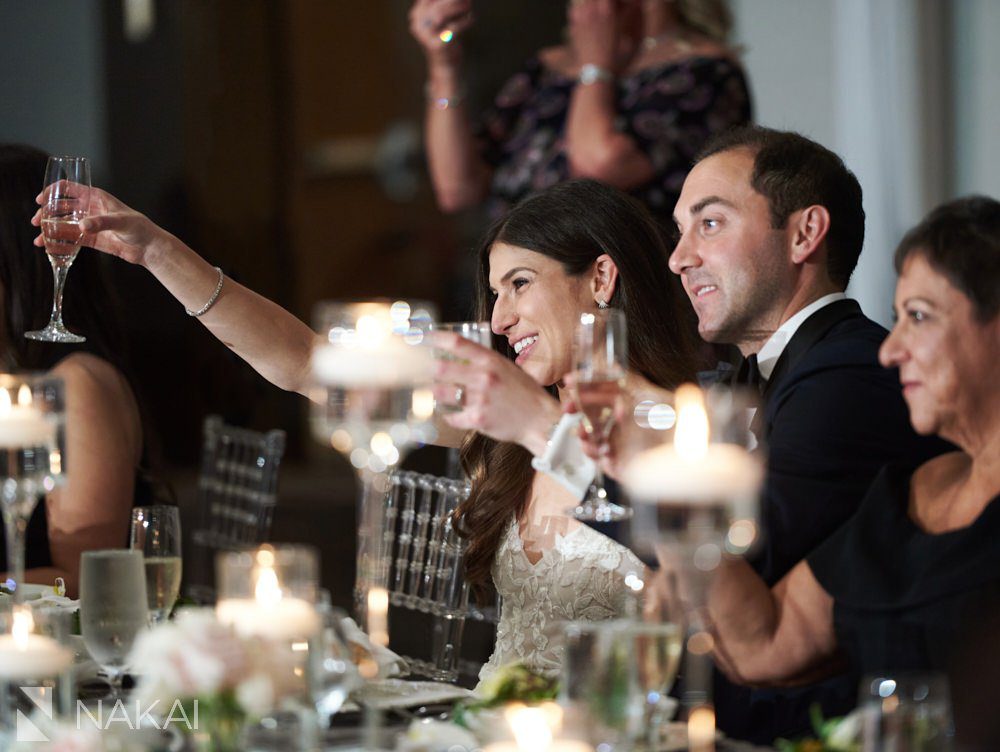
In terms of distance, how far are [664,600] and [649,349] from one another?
1050 mm

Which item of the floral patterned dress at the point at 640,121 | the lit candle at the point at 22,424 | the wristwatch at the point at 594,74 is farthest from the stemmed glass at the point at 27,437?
the wristwatch at the point at 594,74

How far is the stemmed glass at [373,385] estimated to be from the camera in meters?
1.51

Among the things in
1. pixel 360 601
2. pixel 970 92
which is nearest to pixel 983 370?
pixel 360 601

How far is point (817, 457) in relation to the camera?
212cm

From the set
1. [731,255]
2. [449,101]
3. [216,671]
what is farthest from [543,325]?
[449,101]

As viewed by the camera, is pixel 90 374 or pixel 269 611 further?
pixel 90 374

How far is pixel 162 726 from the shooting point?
5.27ft

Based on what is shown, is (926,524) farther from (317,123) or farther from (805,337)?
(317,123)

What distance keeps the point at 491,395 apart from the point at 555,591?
75cm

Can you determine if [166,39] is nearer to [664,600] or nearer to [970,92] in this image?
[970,92]

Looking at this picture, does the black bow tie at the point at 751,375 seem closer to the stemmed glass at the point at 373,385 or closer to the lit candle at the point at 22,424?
the stemmed glass at the point at 373,385

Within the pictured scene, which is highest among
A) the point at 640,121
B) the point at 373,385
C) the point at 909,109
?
the point at 909,109

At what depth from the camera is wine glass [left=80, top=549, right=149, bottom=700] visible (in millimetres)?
1749

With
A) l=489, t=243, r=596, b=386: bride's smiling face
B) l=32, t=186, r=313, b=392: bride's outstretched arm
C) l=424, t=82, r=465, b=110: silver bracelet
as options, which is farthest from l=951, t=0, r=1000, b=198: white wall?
l=32, t=186, r=313, b=392: bride's outstretched arm
